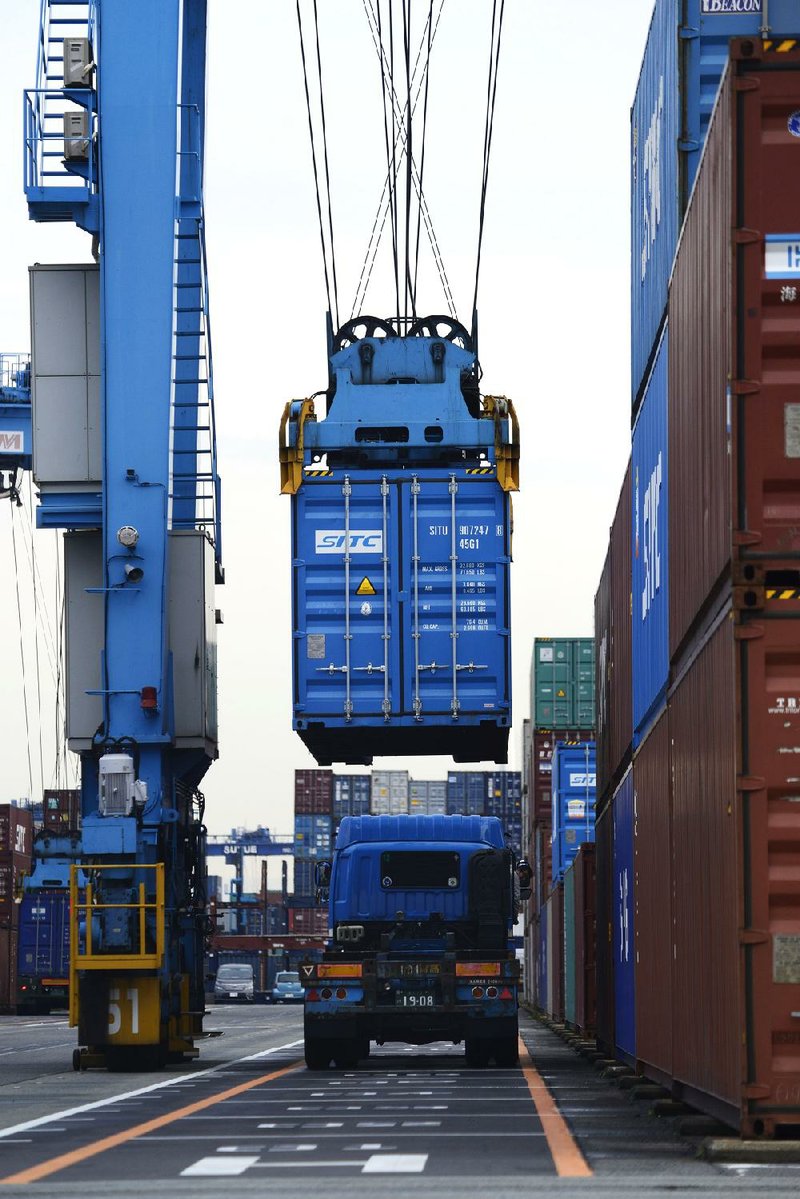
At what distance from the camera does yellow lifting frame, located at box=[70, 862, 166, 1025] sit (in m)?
22.3

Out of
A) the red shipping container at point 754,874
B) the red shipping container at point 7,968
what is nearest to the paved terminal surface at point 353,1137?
the red shipping container at point 754,874

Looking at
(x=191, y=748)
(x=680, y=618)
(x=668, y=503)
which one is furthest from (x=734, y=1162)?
(x=191, y=748)

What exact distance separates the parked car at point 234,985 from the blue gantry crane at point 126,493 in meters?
59.5

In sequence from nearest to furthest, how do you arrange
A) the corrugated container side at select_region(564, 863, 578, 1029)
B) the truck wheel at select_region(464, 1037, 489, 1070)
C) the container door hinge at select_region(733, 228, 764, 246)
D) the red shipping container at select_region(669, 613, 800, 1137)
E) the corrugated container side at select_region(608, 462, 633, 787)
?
the red shipping container at select_region(669, 613, 800, 1137) < the container door hinge at select_region(733, 228, 764, 246) < the corrugated container side at select_region(608, 462, 633, 787) < the truck wheel at select_region(464, 1037, 489, 1070) < the corrugated container side at select_region(564, 863, 578, 1029)

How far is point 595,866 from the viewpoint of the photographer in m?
25.8

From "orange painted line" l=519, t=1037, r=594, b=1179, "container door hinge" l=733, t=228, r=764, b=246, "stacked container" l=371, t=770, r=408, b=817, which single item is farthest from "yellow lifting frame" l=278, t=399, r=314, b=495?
"stacked container" l=371, t=770, r=408, b=817

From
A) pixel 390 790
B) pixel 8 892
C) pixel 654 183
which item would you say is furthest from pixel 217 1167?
pixel 390 790

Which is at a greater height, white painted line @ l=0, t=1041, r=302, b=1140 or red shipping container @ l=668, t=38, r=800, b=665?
red shipping container @ l=668, t=38, r=800, b=665

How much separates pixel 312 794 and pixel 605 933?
104 meters

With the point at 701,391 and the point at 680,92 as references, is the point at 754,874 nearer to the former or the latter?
the point at 701,391

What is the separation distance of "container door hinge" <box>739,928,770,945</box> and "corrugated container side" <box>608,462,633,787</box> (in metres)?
7.80

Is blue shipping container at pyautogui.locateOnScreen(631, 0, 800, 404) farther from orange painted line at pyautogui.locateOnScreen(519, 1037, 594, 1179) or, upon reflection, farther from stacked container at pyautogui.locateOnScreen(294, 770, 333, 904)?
stacked container at pyautogui.locateOnScreen(294, 770, 333, 904)

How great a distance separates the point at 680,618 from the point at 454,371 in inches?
402

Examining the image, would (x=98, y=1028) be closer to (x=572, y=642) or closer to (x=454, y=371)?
(x=454, y=371)
